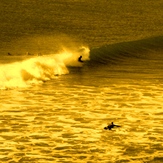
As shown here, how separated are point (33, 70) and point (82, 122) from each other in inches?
578

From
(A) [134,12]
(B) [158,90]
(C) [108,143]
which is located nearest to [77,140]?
(C) [108,143]

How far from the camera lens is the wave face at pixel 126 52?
59.1 meters

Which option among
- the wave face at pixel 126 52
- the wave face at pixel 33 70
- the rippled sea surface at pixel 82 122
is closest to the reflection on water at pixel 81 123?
the rippled sea surface at pixel 82 122

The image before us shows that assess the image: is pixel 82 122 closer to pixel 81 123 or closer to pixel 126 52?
pixel 81 123

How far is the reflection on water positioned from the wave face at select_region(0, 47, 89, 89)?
1.47 m

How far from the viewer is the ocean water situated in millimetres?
26922

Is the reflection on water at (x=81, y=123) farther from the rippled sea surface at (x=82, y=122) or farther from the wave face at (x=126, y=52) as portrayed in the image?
the wave face at (x=126, y=52)

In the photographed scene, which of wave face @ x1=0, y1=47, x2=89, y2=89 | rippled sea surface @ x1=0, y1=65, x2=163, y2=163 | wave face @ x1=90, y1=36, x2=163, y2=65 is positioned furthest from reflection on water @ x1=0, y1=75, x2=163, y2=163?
wave face @ x1=90, y1=36, x2=163, y2=65

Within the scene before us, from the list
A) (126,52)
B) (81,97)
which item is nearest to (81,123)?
(81,97)

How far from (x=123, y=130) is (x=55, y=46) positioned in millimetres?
38282

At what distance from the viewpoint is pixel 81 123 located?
102ft

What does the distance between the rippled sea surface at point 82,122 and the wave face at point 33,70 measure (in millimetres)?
Answer: 1149

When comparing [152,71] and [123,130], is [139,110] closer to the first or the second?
[123,130]

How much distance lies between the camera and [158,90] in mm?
40062
